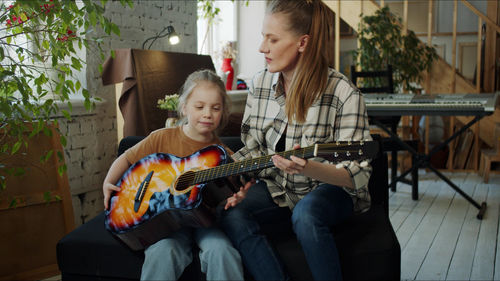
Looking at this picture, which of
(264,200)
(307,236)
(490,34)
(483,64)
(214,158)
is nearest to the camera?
(307,236)

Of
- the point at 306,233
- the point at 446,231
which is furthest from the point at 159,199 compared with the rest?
the point at 446,231

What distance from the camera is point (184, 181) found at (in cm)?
165

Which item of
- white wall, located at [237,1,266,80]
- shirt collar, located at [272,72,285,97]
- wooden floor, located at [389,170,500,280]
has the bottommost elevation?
wooden floor, located at [389,170,500,280]

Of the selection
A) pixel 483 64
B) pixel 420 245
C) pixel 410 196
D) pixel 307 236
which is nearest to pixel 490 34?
pixel 483 64

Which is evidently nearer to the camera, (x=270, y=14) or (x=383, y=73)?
(x=270, y=14)

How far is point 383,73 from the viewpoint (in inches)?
172

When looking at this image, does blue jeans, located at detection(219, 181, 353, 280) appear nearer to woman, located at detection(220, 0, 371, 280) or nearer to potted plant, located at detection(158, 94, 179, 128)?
woman, located at detection(220, 0, 371, 280)

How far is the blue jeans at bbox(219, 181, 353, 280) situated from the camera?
148 cm

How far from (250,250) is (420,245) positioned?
1.77 m

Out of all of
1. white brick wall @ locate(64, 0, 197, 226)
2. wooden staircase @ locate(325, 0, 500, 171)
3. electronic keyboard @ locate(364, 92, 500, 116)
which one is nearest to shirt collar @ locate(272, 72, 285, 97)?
white brick wall @ locate(64, 0, 197, 226)

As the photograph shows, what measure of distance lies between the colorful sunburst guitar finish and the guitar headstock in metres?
0.16

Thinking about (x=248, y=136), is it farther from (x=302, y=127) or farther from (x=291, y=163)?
(x=291, y=163)

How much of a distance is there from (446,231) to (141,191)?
2.24 meters

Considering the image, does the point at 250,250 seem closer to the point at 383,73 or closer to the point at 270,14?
the point at 270,14
